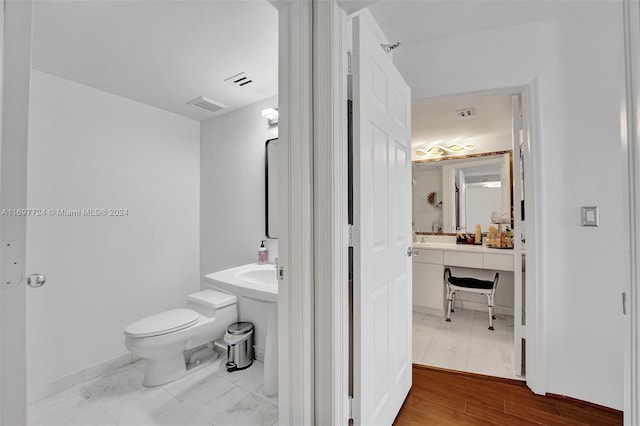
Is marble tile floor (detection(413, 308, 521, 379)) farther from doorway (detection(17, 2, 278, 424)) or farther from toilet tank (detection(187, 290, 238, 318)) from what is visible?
toilet tank (detection(187, 290, 238, 318))

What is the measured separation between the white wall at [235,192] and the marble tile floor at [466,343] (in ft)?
4.55

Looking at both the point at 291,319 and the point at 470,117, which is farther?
the point at 470,117

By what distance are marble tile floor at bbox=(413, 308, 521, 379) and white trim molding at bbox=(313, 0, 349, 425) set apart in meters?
1.37

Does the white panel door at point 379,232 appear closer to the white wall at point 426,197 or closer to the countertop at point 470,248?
the countertop at point 470,248

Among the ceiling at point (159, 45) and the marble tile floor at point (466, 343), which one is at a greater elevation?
the ceiling at point (159, 45)

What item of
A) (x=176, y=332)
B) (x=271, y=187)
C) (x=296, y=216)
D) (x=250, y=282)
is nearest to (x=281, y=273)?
(x=296, y=216)

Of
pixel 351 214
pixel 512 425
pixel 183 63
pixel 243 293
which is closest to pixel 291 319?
pixel 351 214

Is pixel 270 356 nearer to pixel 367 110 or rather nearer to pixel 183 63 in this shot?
pixel 367 110

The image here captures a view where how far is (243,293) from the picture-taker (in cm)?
165

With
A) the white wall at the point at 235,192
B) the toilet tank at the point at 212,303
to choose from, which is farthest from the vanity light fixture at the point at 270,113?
the toilet tank at the point at 212,303

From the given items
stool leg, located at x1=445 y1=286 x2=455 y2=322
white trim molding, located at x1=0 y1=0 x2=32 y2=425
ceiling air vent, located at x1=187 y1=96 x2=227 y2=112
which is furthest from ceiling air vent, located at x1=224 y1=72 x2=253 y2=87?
stool leg, located at x1=445 y1=286 x2=455 y2=322

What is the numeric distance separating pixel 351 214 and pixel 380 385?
812mm

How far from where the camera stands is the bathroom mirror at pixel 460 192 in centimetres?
335

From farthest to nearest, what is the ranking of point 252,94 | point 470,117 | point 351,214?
point 470,117, point 252,94, point 351,214
